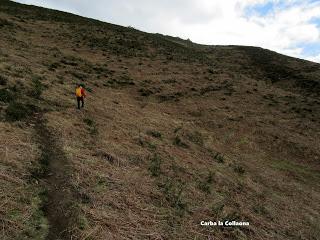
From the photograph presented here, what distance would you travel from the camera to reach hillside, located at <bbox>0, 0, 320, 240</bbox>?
407 inches

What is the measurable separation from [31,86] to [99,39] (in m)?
Result: 31.8

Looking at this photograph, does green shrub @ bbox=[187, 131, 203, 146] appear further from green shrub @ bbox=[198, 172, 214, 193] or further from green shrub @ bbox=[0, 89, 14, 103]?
green shrub @ bbox=[0, 89, 14, 103]

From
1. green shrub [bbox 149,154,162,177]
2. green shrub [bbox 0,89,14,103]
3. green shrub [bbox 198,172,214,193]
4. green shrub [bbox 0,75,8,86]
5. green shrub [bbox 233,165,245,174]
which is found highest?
green shrub [bbox 0,75,8,86]

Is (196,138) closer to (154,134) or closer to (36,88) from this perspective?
(154,134)

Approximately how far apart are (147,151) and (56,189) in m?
6.24

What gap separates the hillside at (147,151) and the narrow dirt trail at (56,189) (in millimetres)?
41

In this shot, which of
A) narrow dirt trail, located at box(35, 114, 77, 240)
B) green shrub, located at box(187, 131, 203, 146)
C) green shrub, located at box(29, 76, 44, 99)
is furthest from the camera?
green shrub, located at box(187, 131, 203, 146)

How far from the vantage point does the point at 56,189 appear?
10.7 metres

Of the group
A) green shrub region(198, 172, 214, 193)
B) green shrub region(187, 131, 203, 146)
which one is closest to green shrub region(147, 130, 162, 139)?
green shrub region(187, 131, 203, 146)

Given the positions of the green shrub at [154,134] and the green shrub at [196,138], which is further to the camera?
the green shrub at [196,138]

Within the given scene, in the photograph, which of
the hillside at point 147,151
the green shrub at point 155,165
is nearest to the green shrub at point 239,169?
the hillside at point 147,151

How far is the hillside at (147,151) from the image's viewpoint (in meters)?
10.3

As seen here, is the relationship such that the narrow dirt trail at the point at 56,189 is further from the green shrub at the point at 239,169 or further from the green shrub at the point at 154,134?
the green shrub at the point at 239,169

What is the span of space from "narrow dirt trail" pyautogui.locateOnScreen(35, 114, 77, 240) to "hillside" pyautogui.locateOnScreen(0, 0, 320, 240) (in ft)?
0.13
